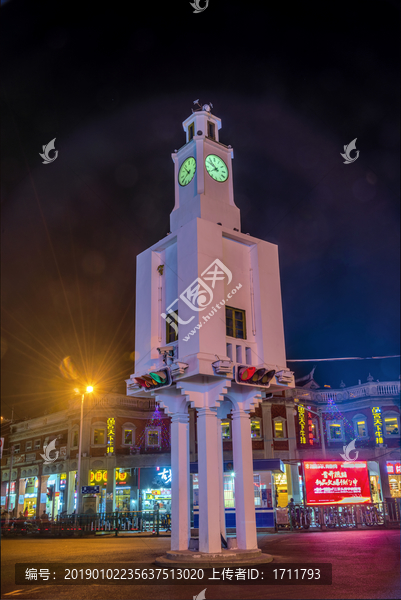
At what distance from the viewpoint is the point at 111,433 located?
4319cm

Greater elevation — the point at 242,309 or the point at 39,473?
the point at 242,309

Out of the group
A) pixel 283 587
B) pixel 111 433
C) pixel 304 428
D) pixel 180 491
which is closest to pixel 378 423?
pixel 304 428

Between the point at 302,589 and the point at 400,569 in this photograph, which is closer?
the point at 302,589

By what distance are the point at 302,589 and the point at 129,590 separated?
372 cm

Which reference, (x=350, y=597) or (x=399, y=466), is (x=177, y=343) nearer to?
(x=350, y=597)

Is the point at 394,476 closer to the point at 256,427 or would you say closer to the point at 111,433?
the point at 256,427

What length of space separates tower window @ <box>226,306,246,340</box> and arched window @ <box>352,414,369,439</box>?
2833cm

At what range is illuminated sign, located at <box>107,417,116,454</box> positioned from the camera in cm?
4276

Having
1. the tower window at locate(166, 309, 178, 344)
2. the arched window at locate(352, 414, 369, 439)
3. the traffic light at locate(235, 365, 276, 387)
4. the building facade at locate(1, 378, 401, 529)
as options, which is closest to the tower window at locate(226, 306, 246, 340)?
the traffic light at locate(235, 365, 276, 387)

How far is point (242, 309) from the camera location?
16750 mm

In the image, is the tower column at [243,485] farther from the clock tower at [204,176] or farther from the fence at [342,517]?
the fence at [342,517]

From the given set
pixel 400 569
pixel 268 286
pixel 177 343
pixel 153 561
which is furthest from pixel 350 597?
pixel 268 286

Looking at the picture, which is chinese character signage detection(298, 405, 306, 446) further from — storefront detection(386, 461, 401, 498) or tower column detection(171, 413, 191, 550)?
tower column detection(171, 413, 191, 550)

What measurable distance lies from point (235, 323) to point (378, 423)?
27903 mm
